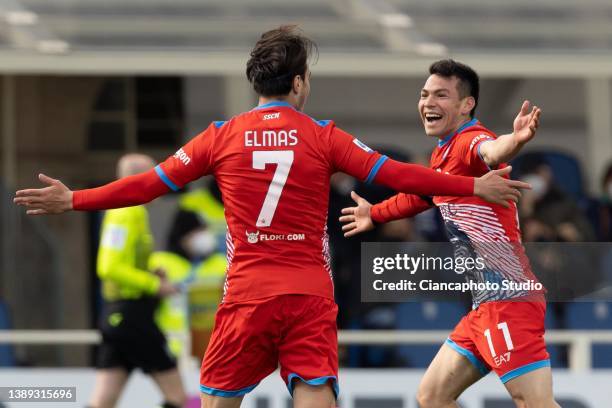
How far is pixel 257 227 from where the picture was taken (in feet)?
17.6

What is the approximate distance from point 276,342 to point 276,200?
0.54 meters

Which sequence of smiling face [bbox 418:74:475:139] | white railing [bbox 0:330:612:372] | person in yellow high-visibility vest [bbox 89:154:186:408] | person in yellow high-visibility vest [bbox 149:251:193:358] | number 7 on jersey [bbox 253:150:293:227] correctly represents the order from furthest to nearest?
person in yellow high-visibility vest [bbox 149:251:193:358]
white railing [bbox 0:330:612:372]
person in yellow high-visibility vest [bbox 89:154:186:408]
smiling face [bbox 418:74:475:139]
number 7 on jersey [bbox 253:150:293:227]

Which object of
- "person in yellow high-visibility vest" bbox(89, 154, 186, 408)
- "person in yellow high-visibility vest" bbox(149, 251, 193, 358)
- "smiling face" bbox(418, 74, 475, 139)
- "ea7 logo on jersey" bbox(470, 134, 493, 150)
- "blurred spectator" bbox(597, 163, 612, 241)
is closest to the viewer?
"ea7 logo on jersey" bbox(470, 134, 493, 150)

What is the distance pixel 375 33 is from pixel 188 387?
10.6 ft

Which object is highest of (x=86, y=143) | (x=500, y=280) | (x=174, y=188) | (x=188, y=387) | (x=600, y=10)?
(x=600, y=10)

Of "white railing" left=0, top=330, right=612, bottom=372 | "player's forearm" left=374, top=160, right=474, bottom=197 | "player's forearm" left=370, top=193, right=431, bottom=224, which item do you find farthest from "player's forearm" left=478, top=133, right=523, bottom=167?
"white railing" left=0, top=330, right=612, bottom=372

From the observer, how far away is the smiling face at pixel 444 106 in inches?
239

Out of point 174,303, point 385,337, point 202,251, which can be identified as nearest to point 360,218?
point 385,337

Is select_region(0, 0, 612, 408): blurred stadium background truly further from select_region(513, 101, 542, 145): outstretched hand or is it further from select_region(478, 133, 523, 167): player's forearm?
select_region(513, 101, 542, 145): outstretched hand

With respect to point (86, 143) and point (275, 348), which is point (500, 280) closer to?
point (275, 348)

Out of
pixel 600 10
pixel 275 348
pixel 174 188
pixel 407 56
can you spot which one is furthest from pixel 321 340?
pixel 600 10

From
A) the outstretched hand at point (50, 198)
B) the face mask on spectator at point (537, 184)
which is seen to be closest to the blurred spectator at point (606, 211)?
the face mask on spectator at point (537, 184)

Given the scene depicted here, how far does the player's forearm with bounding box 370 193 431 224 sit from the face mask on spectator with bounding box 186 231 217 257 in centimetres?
369

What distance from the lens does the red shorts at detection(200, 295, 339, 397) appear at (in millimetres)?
5301
